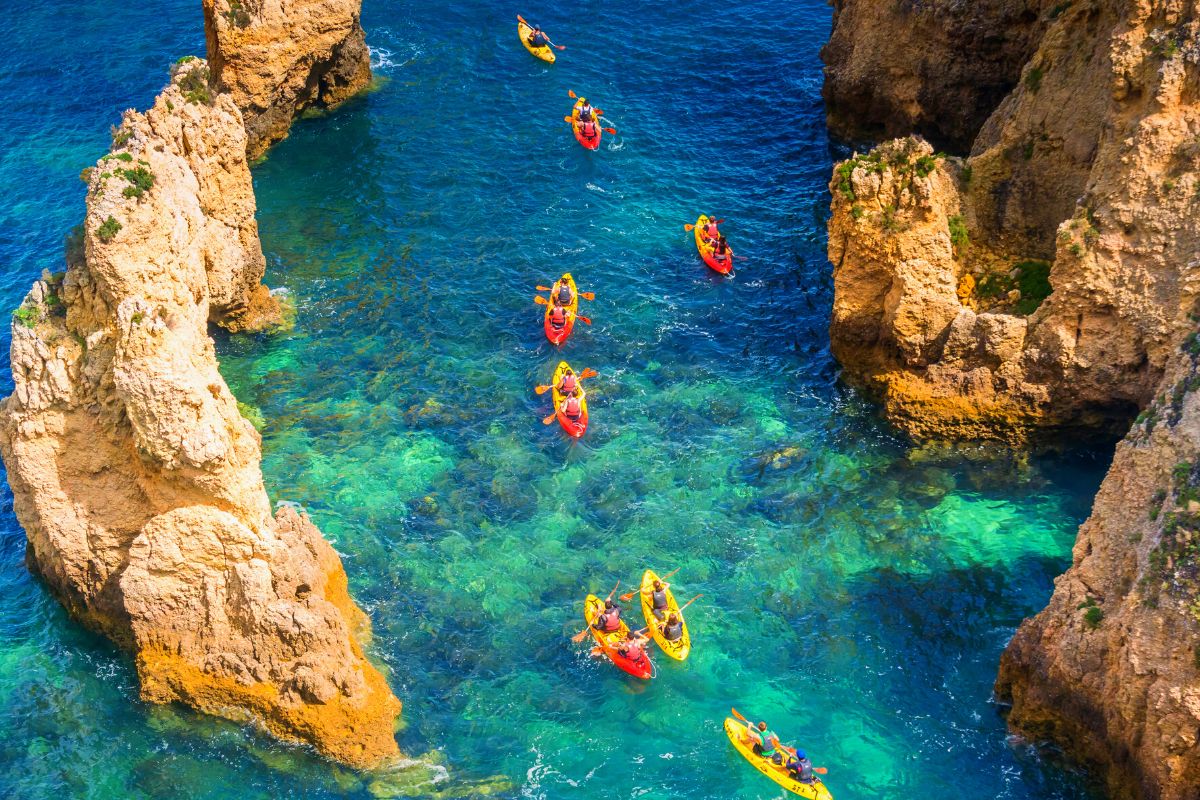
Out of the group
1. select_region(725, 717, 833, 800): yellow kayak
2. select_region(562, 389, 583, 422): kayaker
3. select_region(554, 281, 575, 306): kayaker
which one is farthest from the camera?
select_region(554, 281, 575, 306): kayaker

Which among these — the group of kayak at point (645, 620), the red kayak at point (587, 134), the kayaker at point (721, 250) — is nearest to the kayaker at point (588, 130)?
the red kayak at point (587, 134)

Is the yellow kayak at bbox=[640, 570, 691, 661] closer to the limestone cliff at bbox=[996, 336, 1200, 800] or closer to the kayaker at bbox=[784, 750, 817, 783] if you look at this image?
the kayaker at bbox=[784, 750, 817, 783]

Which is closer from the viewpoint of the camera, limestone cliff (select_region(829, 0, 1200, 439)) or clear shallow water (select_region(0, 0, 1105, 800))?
clear shallow water (select_region(0, 0, 1105, 800))

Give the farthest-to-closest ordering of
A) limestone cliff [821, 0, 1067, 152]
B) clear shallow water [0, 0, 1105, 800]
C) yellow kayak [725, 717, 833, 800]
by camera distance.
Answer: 1. limestone cliff [821, 0, 1067, 152]
2. clear shallow water [0, 0, 1105, 800]
3. yellow kayak [725, 717, 833, 800]

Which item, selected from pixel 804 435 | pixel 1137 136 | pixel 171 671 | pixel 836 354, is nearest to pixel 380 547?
pixel 171 671

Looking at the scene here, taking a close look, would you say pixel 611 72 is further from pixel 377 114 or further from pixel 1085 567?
pixel 1085 567

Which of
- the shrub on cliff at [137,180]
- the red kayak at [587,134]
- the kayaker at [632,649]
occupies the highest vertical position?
the shrub on cliff at [137,180]

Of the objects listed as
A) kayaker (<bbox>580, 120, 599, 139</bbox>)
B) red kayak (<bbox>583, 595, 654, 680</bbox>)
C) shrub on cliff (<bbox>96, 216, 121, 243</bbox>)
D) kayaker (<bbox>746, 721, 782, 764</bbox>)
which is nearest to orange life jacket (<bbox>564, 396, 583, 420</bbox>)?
red kayak (<bbox>583, 595, 654, 680</bbox>)

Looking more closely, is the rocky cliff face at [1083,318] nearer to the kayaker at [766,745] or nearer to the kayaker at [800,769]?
the kayaker at [800,769]
